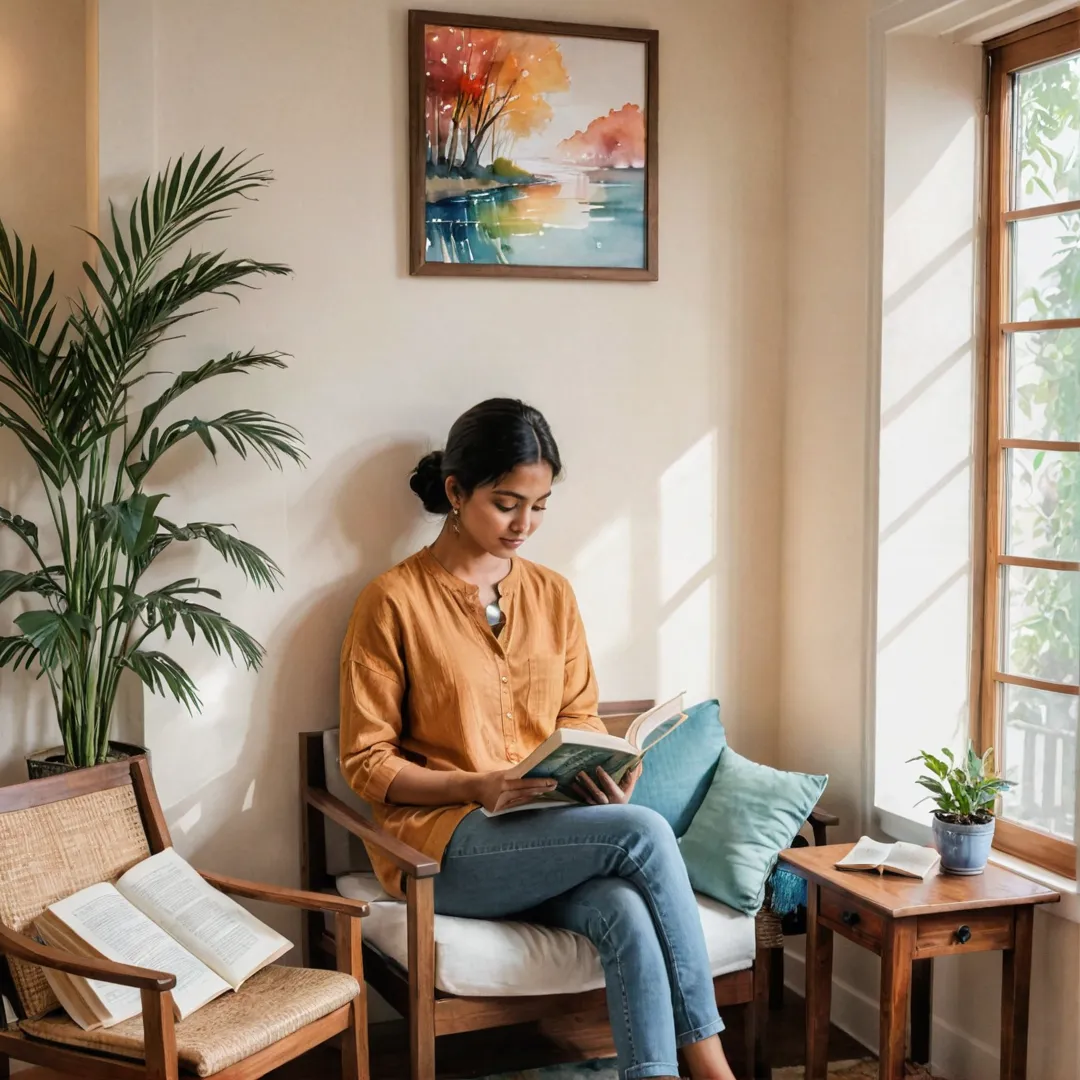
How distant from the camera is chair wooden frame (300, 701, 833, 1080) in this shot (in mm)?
2471

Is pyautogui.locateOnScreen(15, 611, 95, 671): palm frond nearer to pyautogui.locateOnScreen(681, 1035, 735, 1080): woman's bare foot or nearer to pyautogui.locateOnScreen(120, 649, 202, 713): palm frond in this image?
pyautogui.locateOnScreen(120, 649, 202, 713): palm frond

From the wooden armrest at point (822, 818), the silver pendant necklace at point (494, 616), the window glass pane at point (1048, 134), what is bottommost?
the wooden armrest at point (822, 818)

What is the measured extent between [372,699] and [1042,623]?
4.94ft

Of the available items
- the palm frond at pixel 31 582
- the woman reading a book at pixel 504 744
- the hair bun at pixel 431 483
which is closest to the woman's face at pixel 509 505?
the woman reading a book at pixel 504 744

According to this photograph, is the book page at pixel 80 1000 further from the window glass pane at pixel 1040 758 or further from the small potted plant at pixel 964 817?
the window glass pane at pixel 1040 758

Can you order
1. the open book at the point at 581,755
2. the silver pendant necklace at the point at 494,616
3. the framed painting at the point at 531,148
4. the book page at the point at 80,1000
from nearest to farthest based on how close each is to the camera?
1. the book page at the point at 80,1000
2. the open book at the point at 581,755
3. the silver pendant necklace at the point at 494,616
4. the framed painting at the point at 531,148

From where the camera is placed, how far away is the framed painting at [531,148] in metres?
3.08

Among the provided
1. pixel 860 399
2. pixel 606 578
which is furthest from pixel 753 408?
pixel 606 578

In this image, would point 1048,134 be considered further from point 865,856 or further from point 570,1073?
point 570,1073

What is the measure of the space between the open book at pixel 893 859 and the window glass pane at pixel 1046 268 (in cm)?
120

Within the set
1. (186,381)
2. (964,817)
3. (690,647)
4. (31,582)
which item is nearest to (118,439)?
(186,381)

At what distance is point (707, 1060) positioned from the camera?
2.44m

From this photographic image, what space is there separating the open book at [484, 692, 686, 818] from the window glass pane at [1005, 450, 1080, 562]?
0.94 metres

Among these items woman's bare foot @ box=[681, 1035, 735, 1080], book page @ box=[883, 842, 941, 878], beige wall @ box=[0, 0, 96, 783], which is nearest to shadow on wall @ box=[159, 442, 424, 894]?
beige wall @ box=[0, 0, 96, 783]
